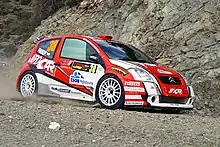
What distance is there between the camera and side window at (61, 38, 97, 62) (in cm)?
1194

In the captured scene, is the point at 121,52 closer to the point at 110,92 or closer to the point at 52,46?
the point at 110,92

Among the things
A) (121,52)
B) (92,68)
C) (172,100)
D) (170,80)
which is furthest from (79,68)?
(172,100)

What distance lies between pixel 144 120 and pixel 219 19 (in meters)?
7.59

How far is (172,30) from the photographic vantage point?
669 inches

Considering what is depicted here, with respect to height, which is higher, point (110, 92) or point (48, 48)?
point (48, 48)

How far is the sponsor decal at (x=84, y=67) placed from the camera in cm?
1160

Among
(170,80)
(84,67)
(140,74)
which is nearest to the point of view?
(140,74)

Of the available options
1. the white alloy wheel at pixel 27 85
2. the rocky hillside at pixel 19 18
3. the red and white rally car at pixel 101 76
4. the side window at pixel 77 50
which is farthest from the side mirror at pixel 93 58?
the rocky hillside at pixel 19 18

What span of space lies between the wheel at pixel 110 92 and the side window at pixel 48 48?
186 centimetres

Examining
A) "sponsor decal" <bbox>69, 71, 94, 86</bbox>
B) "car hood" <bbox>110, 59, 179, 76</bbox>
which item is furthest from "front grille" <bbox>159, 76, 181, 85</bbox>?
"sponsor decal" <bbox>69, 71, 94, 86</bbox>

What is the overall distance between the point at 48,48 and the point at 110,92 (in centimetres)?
245

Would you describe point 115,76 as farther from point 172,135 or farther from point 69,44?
point 172,135

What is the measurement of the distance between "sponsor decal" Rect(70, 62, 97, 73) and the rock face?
11.5ft

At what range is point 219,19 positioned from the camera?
1614cm
